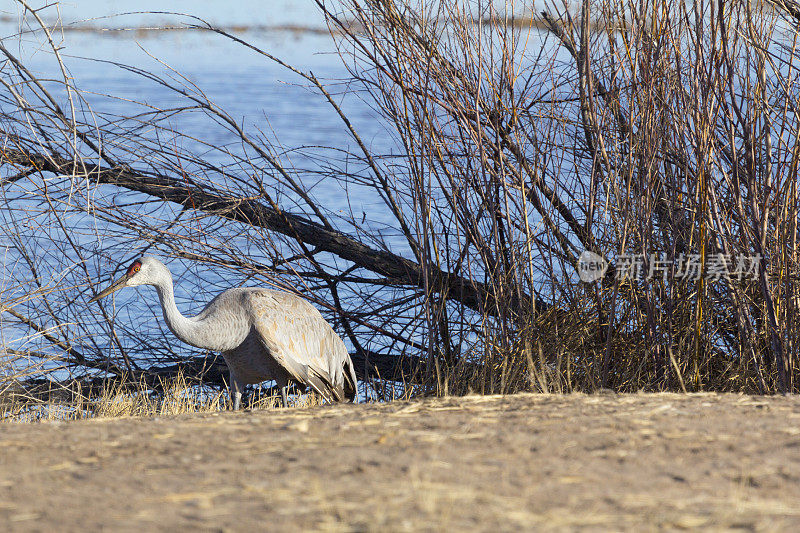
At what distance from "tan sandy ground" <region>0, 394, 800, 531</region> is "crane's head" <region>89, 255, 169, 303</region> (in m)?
2.48

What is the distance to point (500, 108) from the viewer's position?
644cm

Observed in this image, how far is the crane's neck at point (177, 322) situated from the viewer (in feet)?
21.2

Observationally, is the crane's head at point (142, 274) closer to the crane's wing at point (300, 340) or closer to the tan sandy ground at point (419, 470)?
the crane's wing at point (300, 340)

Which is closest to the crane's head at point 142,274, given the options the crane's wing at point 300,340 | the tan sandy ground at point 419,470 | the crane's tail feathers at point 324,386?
the crane's wing at point 300,340

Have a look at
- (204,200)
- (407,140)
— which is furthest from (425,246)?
(204,200)

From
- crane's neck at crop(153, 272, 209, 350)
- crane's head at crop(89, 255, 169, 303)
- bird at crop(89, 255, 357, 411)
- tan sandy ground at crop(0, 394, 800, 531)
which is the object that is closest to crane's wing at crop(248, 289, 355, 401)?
bird at crop(89, 255, 357, 411)

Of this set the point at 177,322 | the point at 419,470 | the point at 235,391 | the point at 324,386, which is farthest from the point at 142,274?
the point at 419,470

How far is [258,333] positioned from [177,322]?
605 mm

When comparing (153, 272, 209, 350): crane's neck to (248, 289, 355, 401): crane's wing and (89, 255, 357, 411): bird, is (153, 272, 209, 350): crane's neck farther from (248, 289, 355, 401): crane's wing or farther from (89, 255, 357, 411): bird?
(248, 289, 355, 401): crane's wing

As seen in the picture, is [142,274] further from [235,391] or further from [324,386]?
[324,386]

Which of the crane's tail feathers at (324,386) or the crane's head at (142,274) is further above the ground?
the crane's head at (142,274)

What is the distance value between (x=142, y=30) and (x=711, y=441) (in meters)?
4.69

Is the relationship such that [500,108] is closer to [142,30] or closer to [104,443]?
[142,30]

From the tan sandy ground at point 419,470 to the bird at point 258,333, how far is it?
244 centimetres
